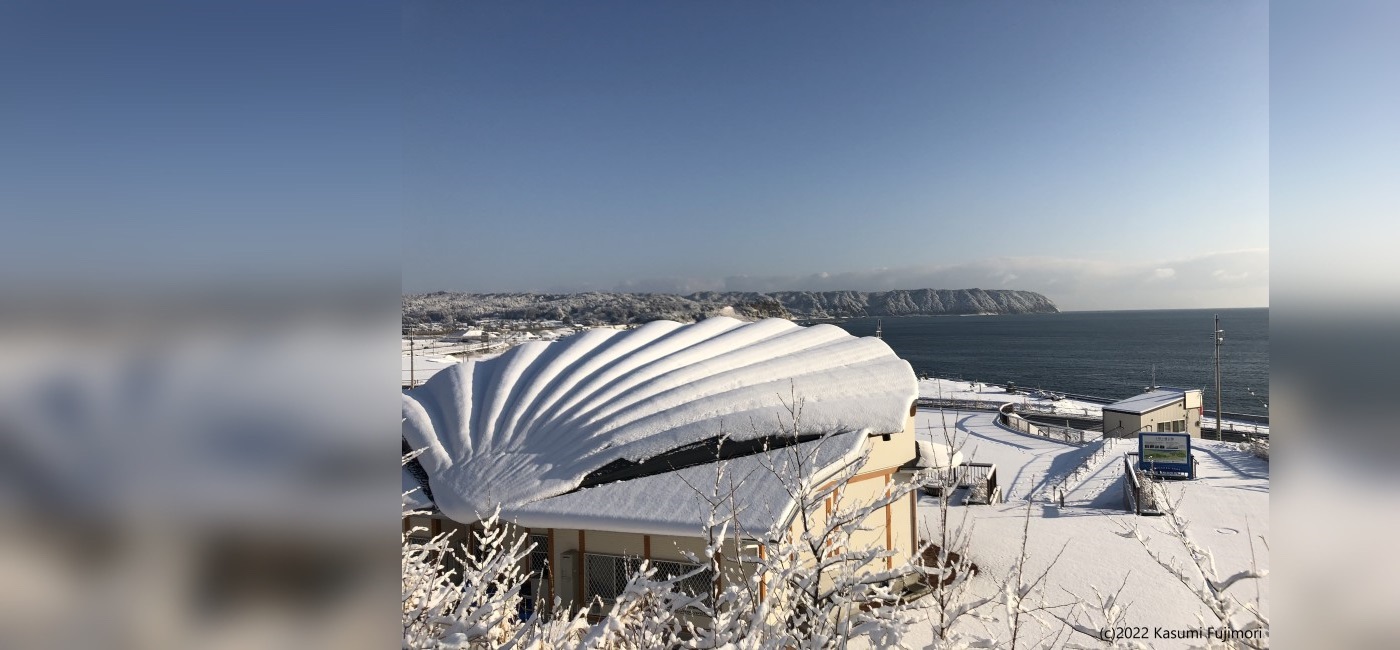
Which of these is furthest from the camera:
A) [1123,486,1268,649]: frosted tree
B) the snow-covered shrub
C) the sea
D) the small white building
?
the sea

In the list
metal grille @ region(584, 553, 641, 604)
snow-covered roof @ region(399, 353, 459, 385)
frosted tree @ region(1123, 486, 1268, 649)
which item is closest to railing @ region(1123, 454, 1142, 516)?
metal grille @ region(584, 553, 641, 604)

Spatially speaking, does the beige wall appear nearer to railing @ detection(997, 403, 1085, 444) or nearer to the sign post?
the sign post

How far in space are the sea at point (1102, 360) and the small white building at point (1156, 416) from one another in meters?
31.3

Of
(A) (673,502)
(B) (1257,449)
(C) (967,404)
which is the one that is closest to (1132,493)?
(B) (1257,449)

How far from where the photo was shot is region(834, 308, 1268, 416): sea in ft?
251

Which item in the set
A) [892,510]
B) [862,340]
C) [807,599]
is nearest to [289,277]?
[807,599]

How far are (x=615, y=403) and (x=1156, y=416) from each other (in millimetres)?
27952

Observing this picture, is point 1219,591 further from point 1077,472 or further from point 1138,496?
point 1077,472

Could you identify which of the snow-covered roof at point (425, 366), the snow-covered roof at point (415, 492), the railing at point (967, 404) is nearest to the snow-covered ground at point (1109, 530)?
the snow-covered roof at point (415, 492)

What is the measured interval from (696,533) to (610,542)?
2.20 metres

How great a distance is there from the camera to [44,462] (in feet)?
2.30

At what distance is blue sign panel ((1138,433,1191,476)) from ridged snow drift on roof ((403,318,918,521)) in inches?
303

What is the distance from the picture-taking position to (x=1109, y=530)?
14742 millimetres

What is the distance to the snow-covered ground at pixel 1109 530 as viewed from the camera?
10.8 metres
